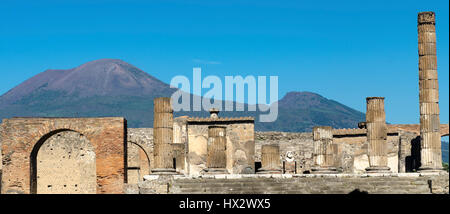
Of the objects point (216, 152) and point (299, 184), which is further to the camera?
point (216, 152)

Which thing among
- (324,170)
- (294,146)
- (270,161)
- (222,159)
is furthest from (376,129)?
(294,146)

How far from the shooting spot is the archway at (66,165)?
32.1 m

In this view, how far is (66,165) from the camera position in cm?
3234

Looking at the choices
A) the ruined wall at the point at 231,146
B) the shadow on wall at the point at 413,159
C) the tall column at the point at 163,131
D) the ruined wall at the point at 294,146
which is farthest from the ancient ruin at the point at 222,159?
the shadow on wall at the point at 413,159

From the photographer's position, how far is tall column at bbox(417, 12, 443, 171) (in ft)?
78.0

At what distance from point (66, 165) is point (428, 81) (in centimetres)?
1482

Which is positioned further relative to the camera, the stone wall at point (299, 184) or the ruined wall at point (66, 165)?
the ruined wall at point (66, 165)

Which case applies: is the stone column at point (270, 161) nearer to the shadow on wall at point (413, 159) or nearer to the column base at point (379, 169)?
the column base at point (379, 169)

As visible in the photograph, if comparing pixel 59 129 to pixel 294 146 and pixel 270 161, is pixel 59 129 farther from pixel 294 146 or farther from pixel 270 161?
pixel 294 146

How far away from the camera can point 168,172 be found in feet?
71.3

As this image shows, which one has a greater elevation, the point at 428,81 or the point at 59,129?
the point at 428,81

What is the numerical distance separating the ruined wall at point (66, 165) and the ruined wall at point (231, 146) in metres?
3.98
